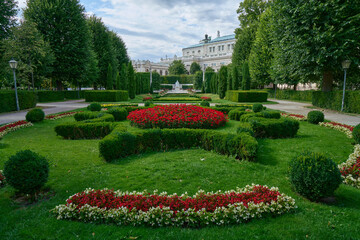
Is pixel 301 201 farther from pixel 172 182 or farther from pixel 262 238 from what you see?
pixel 172 182

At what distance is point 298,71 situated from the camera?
16031 millimetres

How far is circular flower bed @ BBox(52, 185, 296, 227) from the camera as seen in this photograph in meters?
3.01

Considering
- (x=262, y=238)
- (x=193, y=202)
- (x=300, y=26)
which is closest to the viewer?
(x=262, y=238)

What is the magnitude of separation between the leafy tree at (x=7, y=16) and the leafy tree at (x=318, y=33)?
2248 centimetres

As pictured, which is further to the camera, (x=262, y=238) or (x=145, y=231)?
(x=145, y=231)

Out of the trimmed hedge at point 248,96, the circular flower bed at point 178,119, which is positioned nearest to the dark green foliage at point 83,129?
the circular flower bed at point 178,119

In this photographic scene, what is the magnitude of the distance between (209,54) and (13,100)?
77.8 metres

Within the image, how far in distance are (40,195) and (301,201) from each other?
4534 mm

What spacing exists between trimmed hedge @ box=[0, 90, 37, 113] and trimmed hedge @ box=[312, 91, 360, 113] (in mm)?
23085

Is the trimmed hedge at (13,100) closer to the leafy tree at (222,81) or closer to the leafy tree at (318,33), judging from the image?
the leafy tree at (318,33)

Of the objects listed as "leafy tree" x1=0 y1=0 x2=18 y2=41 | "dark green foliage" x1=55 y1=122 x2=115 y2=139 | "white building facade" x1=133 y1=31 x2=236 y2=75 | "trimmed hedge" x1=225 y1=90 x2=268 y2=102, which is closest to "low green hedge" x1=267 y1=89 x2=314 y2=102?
"trimmed hedge" x1=225 y1=90 x2=268 y2=102

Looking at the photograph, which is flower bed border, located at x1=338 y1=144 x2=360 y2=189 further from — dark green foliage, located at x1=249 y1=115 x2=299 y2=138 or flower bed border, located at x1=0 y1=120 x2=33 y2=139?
flower bed border, located at x1=0 y1=120 x2=33 y2=139

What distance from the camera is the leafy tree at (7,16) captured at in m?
18.4

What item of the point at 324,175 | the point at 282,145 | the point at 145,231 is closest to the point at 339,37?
the point at 282,145
